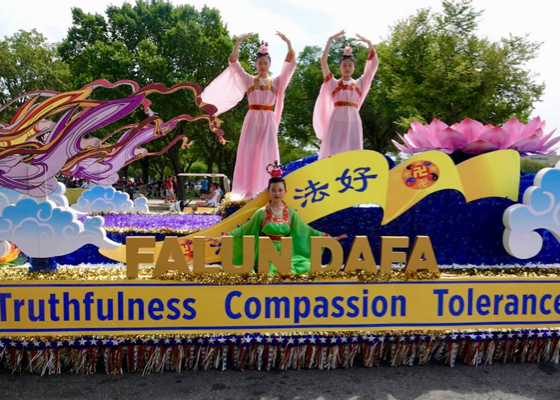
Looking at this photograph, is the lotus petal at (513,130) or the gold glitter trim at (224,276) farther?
the lotus petal at (513,130)

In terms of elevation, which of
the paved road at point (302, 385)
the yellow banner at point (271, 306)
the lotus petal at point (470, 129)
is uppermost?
the lotus petal at point (470, 129)

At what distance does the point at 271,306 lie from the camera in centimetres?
325

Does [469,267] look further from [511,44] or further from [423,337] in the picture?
[511,44]

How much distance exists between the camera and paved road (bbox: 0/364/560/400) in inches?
116

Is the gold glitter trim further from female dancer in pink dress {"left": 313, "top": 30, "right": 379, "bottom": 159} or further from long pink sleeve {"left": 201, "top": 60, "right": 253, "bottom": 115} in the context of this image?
long pink sleeve {"left": 201, "top": 60, "right": 253, "bottom": 115}

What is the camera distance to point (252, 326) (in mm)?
3238

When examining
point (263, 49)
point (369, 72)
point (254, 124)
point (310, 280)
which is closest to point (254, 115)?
point (254, 124)

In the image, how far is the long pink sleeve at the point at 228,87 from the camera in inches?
201

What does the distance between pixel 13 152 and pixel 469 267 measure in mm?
3887

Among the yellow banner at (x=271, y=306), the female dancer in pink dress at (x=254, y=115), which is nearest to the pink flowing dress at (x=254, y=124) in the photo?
the female dancer in pink dress at (x=254, y=115)

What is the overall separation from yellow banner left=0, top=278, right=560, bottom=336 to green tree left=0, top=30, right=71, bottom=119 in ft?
65.9

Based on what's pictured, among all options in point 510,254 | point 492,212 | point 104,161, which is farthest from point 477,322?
point 104,161

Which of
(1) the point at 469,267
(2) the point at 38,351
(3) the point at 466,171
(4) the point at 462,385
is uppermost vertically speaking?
(3) the point at 466,171

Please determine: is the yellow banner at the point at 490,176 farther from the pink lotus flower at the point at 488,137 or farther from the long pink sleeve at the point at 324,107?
the long pink sleeve at the point at 324,107
